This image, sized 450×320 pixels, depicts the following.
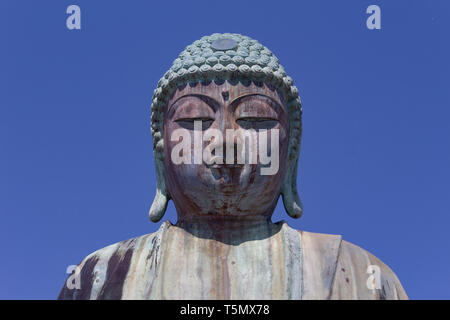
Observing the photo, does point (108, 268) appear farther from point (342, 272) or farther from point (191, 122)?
point (342, 272)

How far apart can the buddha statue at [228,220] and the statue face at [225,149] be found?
0.01m

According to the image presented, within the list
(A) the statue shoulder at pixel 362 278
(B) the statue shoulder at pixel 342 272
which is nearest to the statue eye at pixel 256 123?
(B) the statue shoulder at pixel 342 272

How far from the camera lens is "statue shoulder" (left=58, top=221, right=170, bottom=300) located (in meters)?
9.39

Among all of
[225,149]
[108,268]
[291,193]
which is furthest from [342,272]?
[108,268]

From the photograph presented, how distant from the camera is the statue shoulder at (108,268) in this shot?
9.39m

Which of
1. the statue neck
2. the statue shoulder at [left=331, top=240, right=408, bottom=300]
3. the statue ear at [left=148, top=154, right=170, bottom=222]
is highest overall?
the statue ear at [left=148, top=154, right=170, bottom=222]

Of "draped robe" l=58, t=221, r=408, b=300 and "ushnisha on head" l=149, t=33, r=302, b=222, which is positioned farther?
"ushnisha on head" l=149, t=33, r=302, b=222

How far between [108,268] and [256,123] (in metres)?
2.14

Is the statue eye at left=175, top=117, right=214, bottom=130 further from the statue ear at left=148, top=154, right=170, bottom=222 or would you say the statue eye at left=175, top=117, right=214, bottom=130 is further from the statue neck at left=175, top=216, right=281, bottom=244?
the statue neck at left=175, top=216, right=281, bottom=244

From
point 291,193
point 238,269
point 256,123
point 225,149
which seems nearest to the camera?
point 238,269

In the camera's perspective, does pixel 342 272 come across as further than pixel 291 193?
No

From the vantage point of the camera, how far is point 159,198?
10273 millimetres

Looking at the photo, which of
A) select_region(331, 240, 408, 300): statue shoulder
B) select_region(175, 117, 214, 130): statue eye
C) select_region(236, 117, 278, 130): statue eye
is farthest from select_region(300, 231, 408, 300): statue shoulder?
select_region(175, 117, 214, 130): statue eye
